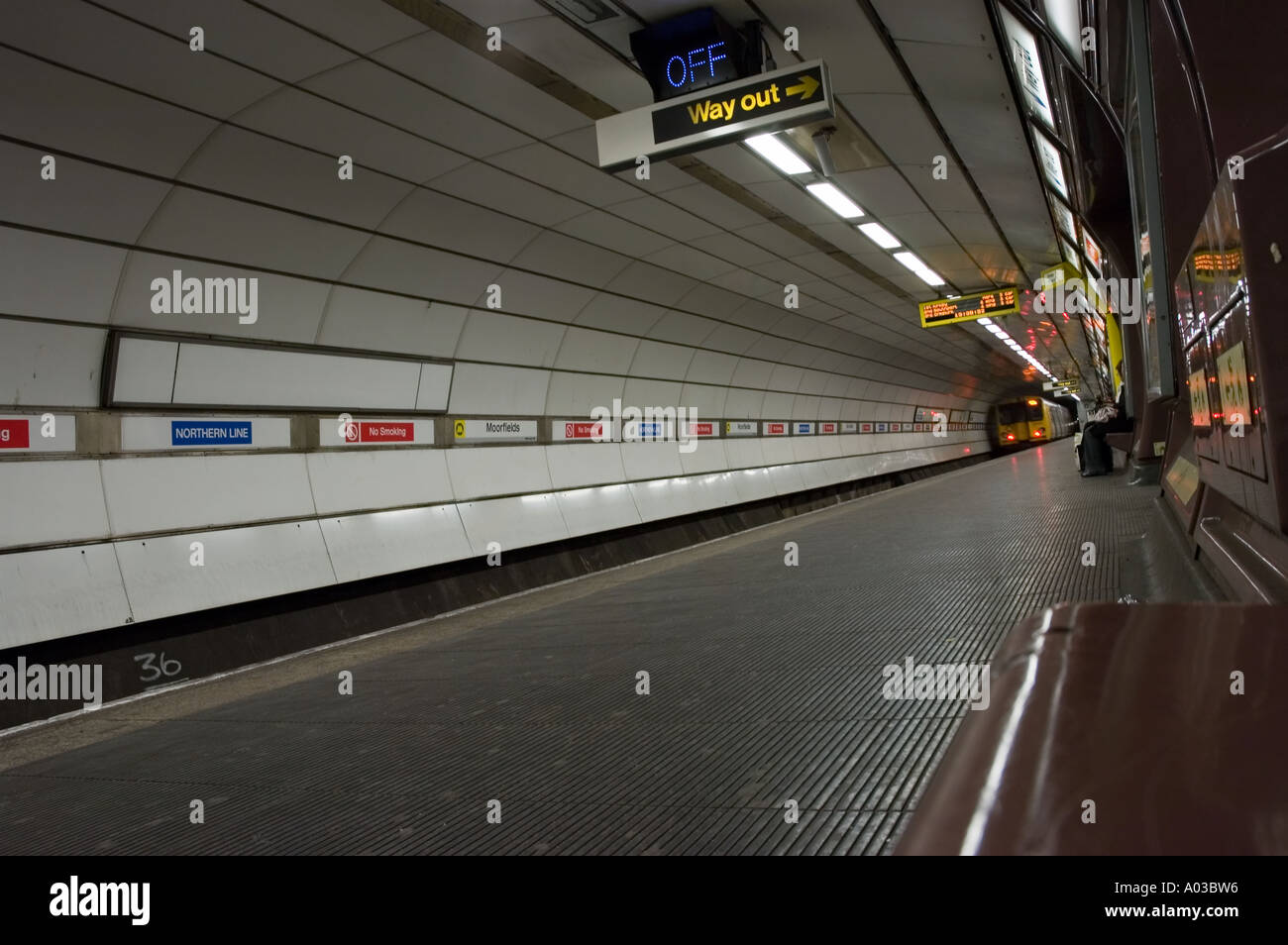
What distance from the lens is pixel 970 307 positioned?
17.6 meters

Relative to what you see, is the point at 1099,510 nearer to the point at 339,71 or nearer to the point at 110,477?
the point at 339,71

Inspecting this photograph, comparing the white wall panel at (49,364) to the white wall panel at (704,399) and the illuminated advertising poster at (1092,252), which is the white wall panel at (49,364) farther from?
the illuminated advertising poster at (1092,252)

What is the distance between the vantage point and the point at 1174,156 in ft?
17.9

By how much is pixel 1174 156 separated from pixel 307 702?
6120mm

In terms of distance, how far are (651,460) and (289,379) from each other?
7919 millimetres

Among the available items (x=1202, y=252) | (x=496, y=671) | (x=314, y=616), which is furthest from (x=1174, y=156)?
(x=314, y=616)

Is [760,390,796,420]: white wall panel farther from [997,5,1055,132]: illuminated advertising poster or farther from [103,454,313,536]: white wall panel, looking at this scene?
[103,454,313,536]: white wall panel

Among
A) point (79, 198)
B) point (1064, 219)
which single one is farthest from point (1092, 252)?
point (79, 198)

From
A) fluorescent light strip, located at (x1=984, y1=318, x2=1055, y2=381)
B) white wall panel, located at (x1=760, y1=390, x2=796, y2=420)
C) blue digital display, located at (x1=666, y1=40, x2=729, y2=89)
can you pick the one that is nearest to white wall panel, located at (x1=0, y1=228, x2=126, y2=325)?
blue digital display, located at (x1=666, y1=40, x2=729, y2=89)

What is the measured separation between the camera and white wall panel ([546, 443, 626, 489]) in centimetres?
1336

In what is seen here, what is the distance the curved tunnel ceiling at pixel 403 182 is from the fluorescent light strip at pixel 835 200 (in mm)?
170

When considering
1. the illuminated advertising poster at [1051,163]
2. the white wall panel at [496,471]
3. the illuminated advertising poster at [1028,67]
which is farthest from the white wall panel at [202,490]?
the illuminated advertising poster at [1051,163]

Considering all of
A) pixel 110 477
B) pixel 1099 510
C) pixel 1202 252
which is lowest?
pixel 1099 510

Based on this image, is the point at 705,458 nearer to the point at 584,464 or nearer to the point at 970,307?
the point at 584,464
